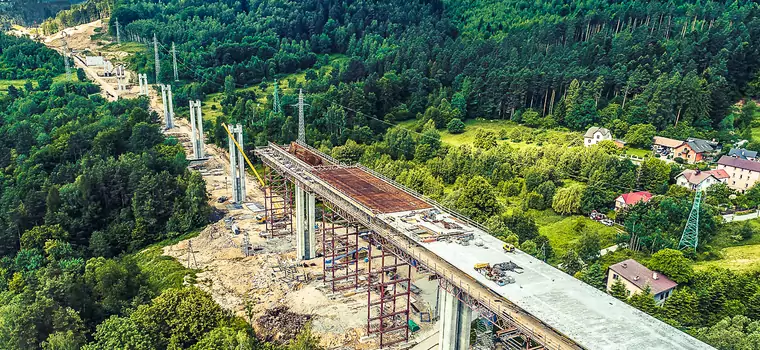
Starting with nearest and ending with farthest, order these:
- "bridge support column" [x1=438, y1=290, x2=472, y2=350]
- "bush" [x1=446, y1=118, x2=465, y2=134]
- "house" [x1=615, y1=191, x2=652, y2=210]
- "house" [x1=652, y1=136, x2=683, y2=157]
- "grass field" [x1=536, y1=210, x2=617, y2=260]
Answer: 1. "bridge support column" [x1=438, y1=290, x2=472, y2=350]
2. "grass field" [x1=536, y1=210, x2=617, y2=260]
3. "house" [x1=615, y1=191, x2=652, y2=210]
4. "house" [x1=652, y1=136, x2=683, y2=157]
5. "bush" [x1=446, y1=118, x2=465, y2=134]

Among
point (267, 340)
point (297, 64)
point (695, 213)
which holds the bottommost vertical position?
point (267, 340)

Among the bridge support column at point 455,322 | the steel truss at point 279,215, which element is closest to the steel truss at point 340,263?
the steel truss at point 279,215

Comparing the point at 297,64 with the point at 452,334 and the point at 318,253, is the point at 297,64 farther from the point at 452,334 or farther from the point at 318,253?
the point at 452,334

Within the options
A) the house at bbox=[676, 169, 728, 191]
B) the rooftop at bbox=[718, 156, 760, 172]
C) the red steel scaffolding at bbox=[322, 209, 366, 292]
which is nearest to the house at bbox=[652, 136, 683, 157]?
the rooftop at bbox=[718, 156, 760, 172]

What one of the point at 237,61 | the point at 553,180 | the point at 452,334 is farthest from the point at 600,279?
the point at 237,61

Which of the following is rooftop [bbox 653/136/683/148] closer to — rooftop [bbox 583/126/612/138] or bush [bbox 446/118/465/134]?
rooftop [bbox 583/126/612/138]

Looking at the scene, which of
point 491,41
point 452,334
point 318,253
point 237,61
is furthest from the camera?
point 237,61

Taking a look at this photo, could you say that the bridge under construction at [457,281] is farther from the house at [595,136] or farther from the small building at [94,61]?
the small building at [94,61]
